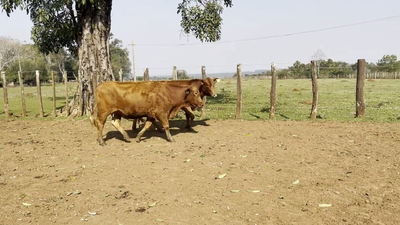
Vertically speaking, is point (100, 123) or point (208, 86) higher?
point (208, 86)

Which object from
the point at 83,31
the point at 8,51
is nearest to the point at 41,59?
the point at 8,51

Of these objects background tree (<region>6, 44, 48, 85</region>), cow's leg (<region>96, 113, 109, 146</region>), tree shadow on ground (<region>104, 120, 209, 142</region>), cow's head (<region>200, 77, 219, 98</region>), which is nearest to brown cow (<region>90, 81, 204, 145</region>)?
cow's leg (<region>96, 113, 109, 146</region>)

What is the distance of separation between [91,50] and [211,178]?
943cm

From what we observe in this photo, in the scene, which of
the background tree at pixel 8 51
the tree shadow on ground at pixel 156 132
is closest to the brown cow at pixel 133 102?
the tree shadow on ground at pixel 156 132

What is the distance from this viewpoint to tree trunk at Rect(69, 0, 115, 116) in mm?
13043

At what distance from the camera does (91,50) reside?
43.4ft

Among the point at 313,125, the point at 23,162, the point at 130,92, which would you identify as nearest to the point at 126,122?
the point at 130,92

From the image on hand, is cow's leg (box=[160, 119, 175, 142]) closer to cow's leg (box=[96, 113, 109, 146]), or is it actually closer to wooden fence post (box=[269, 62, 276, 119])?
cow's leg (box=[96, 113, 109, 146])

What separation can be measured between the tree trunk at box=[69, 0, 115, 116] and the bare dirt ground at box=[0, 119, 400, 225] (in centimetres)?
406

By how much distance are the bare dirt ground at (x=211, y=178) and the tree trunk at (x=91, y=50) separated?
4055mm

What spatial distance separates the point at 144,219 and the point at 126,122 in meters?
7.74

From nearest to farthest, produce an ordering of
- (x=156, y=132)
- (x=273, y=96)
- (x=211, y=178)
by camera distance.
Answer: (x=211, y=178) → (x=156, y=132) → (x=273, y=96)

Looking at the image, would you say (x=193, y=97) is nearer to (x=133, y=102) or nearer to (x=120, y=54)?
(x=133, y=102)

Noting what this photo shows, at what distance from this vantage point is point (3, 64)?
7112 centimetres
